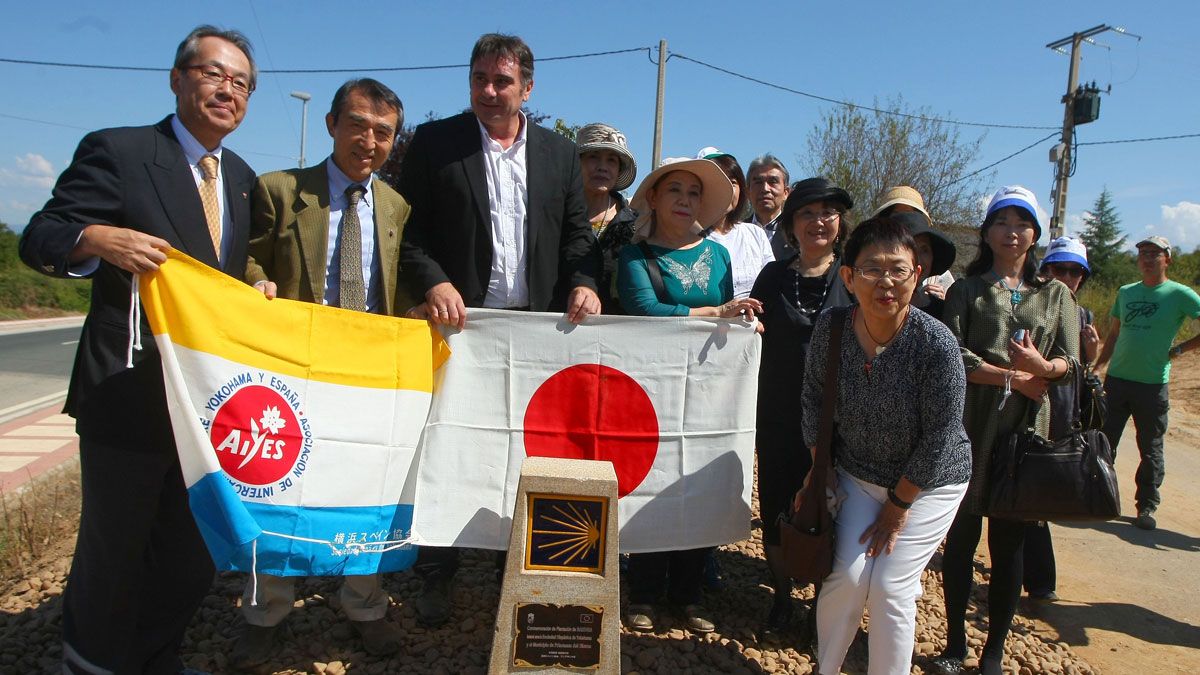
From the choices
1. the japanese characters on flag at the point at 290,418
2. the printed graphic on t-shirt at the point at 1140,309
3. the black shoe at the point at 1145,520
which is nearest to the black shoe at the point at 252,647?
the japanese characters on flag at the point at 290,418

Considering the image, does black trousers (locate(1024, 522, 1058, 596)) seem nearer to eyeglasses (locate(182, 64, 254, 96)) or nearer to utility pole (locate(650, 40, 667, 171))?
eyeglasses (locate(182, 64, 254, 96))

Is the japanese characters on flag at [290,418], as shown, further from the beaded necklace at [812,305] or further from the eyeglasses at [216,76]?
the beaded necklace at [812,305]

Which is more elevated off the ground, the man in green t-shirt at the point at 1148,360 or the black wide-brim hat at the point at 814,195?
the black wide-brim hat at the point at 814,195

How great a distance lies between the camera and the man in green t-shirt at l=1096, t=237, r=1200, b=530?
615cm

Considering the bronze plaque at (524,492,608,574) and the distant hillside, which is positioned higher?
the bronze plaque at (524,492,608,574)

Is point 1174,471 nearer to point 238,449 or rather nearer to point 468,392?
point 468,392

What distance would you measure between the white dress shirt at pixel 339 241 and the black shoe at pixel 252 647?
4.44 feet

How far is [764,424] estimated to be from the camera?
352 centimetres

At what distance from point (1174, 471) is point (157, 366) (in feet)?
32.1

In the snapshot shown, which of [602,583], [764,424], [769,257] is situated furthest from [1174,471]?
[602,583]

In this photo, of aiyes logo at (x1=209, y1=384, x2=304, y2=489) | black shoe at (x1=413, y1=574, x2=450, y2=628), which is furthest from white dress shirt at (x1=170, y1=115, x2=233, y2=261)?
black shoe at (x1=413, y1=574, x2=450, y2=628)

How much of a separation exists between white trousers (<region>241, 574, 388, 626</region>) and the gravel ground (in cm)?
19

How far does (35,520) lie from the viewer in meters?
4.47

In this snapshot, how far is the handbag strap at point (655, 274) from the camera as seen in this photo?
11.1 feet
